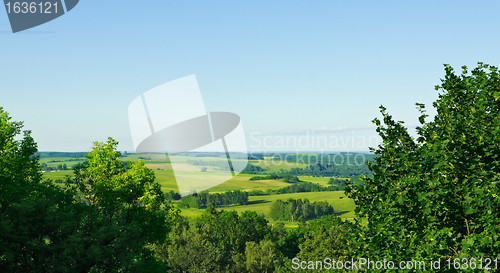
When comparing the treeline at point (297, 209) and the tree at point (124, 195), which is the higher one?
the tree at point (124, 195)

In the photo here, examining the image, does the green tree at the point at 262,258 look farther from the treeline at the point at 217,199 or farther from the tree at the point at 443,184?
the treeline at the point at 217,199

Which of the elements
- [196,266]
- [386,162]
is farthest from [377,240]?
[196,266]

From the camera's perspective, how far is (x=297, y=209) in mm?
170625

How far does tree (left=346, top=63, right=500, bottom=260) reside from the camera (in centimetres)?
945

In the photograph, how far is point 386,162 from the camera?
12.0m

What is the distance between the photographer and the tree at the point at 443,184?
31.0 ft

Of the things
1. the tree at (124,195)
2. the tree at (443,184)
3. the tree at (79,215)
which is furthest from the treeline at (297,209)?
the tree at (443,184)

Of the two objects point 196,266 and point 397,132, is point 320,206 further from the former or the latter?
point 397,132

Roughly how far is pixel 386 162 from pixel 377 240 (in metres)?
2.67

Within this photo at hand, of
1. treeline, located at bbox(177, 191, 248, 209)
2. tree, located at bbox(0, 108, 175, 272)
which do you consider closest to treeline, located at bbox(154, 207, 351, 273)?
tree, located at bbox(0, 108, 175, 272)

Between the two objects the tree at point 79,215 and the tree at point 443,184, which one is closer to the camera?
the tree at point 443,184

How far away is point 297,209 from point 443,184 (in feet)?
543

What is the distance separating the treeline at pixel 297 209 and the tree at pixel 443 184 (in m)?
151

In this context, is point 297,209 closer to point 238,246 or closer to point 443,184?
point 238,246
